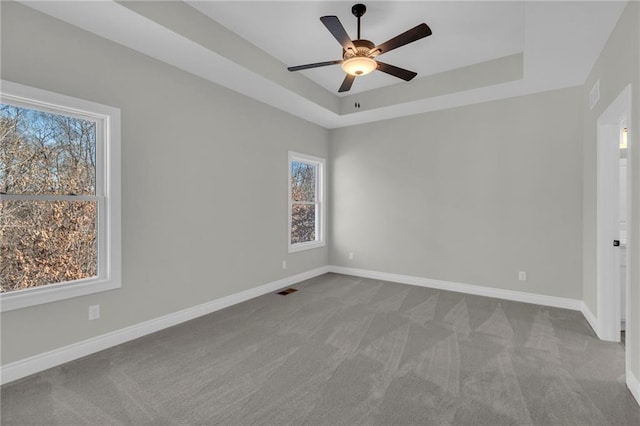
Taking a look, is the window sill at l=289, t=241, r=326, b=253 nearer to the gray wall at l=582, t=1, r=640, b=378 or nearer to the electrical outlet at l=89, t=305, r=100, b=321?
the electrical outlet at l=89, t=305, r=100, b=321

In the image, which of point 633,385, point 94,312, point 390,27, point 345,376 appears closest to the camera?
point 633,385

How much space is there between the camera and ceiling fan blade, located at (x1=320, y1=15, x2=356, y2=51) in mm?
2205

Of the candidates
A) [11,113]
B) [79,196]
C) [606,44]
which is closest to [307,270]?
[79,196]

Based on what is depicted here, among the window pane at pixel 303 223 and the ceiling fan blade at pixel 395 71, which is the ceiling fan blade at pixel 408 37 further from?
the window pane at pixel 303 223

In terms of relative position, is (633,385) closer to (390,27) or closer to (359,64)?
(359,64)

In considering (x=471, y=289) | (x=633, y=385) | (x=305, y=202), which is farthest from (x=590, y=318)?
(x=305, y=202)

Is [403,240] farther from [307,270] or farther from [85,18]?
[85,18]

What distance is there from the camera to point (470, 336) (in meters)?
2.94

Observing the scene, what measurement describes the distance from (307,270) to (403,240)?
1.73 meters

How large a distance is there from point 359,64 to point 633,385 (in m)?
3.15

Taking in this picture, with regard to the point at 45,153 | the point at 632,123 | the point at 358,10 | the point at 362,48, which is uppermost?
the point at 358,10

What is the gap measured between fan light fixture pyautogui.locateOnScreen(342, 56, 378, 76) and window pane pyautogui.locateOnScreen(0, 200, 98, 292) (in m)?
2.65

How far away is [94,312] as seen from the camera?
2.61 m

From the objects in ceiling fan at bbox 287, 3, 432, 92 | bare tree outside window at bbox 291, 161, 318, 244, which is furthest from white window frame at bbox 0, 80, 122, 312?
bare tree outside window at bbox 291, 161, 318, 244
